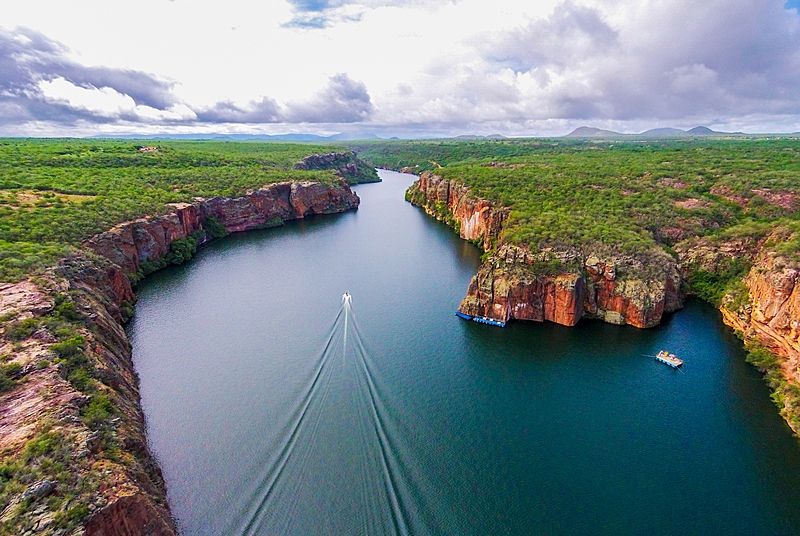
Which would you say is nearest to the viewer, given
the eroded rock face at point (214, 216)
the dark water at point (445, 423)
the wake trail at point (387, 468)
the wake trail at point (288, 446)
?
the wake trail at point (387, 468)

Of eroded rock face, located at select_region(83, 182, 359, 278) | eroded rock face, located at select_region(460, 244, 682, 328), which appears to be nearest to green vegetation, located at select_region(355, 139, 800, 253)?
eroded rock face, located at select_region(460, 244, 682, 328)

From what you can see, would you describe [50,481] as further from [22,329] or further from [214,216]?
[214,216]

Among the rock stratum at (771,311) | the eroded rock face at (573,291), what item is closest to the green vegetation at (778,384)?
the rock stratum at (771,311)

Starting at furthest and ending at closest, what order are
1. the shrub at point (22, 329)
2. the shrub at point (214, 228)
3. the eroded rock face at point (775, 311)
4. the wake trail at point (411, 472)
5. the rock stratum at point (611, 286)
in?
the shrub at point (214, 228), the rock stratum at point (611, 286), the eroded rock face at point (775, 311), the shrub at point (22, 329), the wake trail at point (411, 472)

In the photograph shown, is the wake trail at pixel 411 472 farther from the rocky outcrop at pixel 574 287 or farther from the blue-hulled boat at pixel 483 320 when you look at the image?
the rocky outcrop at pixel 574 287

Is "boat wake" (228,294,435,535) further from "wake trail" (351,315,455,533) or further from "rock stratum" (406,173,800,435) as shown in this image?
"rock stratum" (406,173,800,435)

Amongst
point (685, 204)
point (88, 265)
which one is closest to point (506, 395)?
point (88, 265)

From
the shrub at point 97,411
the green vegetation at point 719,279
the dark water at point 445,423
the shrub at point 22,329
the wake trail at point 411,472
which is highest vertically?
the shrub at point 22,329

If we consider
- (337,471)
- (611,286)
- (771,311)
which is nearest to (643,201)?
(611,286)
